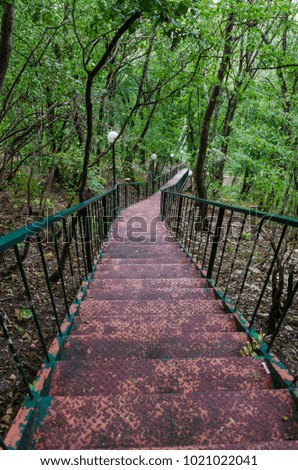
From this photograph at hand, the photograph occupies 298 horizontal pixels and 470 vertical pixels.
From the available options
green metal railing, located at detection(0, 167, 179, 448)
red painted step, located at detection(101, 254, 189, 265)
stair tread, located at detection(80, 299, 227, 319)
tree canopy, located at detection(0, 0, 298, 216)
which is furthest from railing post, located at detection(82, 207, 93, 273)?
stair tread, located at detection(80, 299, 227, 319)

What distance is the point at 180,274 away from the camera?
3.70m

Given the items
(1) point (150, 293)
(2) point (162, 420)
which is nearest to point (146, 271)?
(1) point (150, 293)

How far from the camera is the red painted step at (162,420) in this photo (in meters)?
1.25

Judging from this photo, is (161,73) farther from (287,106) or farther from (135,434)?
(135,434)

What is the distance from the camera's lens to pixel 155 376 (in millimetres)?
1641

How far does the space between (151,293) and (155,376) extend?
4.57 feet

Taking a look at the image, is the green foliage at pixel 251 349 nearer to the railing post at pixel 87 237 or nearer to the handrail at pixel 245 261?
the handrail at pixel 245 261

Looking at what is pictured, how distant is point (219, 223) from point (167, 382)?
→ 1892 millimetres

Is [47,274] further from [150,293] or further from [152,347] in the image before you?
[150,293]

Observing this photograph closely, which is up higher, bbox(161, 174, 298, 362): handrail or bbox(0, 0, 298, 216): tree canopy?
bbox(0, 0, 298, 216): tree canopy

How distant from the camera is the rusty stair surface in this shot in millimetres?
1264

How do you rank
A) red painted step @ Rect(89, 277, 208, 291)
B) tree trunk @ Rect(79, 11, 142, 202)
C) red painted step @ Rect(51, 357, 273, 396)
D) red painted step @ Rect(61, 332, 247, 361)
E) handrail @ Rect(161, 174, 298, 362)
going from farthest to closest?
red painted step @ Rect(89, 277, 208, 291), tree trunk @ Rect(79, 11, 142, 202), handrail @ Rect(161, 174, 298, 362), red painted step @ Rect(61, 332, 247, 361), red painted step @ Rect(51, 357, 273, 396)

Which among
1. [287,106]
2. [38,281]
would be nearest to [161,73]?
[287,106]

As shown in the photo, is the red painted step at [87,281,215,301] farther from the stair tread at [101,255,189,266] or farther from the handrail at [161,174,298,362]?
the stair tread at [101,255,189,266]
